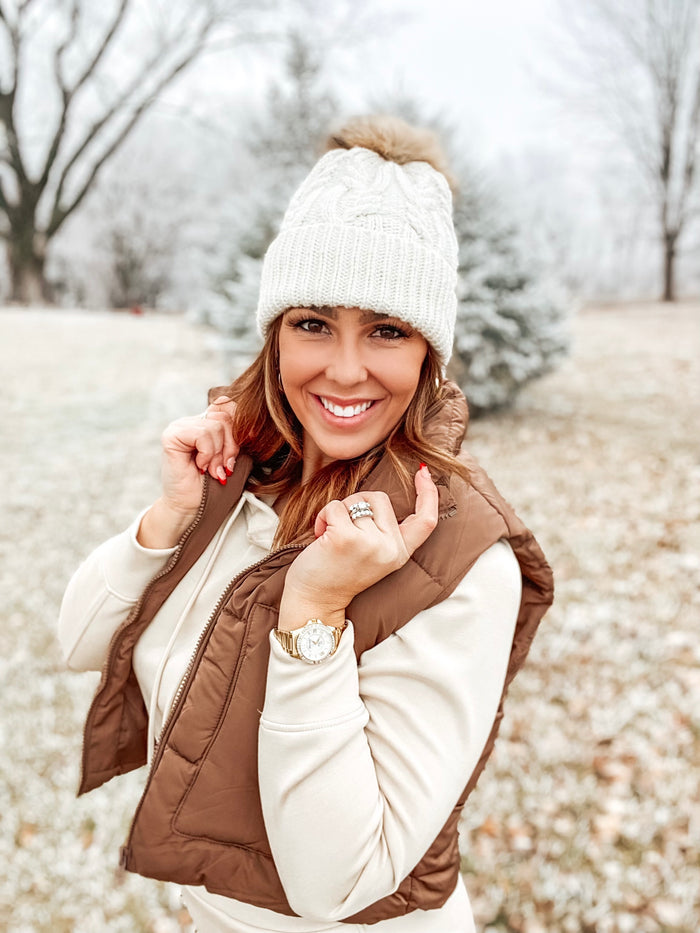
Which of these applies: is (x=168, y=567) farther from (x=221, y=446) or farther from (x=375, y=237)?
(x=375, y=237)

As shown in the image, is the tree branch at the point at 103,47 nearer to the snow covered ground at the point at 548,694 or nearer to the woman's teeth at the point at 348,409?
the snow covered ground at the point at 548,694

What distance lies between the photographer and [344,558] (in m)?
1.24

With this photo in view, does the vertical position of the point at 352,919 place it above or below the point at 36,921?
above

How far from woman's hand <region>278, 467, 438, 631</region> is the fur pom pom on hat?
0.48m

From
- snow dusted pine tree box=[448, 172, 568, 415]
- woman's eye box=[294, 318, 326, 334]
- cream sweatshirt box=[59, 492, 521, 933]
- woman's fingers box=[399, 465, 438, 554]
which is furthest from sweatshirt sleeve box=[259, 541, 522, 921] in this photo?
snow dusted pine tree box=[448, 172, 568, 415]

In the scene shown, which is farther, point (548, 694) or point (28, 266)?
point (28, 266)

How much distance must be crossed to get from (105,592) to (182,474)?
1.22ft

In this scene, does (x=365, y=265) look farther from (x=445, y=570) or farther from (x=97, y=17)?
(x=97, y=17)

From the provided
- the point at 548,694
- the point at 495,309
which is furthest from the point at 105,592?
the point at 495,309

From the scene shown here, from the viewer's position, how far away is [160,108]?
19.1 metres

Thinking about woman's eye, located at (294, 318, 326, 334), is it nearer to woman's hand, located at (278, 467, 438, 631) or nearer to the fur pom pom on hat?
the fur pom pom on hat

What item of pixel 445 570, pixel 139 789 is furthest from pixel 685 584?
pixel 445 570

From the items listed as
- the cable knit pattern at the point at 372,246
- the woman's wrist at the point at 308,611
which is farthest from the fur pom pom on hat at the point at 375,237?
the woman's wrist at the point at 308,611

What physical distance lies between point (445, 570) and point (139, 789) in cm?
299
